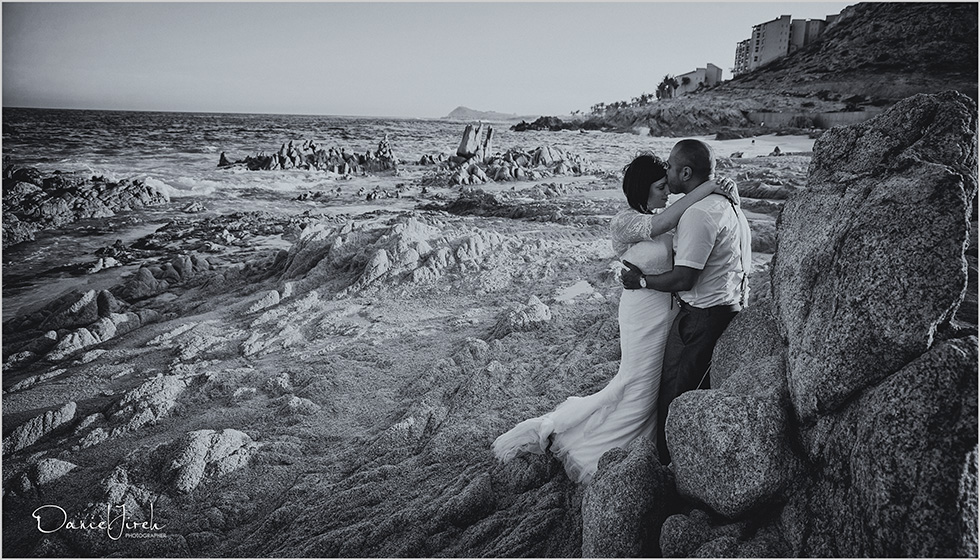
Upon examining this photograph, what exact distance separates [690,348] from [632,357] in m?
0.35

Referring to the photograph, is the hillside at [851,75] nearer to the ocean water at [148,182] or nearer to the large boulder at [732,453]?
the ocean water at [148,182]

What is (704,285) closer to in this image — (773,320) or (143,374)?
(773,320)

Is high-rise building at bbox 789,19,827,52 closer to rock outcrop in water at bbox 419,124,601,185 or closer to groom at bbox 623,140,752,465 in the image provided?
rock outcrop in water at bbox 419,124,601,185

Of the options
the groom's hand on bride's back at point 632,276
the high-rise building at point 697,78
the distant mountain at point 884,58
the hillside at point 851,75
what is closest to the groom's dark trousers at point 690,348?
the groom's hand on bride's back at point 632,276

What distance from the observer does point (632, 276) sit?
10.3 ft

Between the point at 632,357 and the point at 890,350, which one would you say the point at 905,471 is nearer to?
the point at 890,350

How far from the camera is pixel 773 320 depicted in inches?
118

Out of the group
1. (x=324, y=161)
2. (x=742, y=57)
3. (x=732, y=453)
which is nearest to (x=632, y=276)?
(x=732, y=453)

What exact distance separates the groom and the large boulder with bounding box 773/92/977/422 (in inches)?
13.8

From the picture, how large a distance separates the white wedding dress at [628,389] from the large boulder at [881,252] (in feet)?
2.32

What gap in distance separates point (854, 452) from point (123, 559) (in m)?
3.90

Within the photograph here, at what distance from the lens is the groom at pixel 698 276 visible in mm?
2840

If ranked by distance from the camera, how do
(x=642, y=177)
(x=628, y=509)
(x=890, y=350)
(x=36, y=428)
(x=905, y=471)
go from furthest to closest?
(x=36, y=428)
(x=642, y=177)
(x=628, y=509)
(x=890, y=350)
(x=905, y=471)

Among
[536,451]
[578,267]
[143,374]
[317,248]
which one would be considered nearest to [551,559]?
[536,451]
